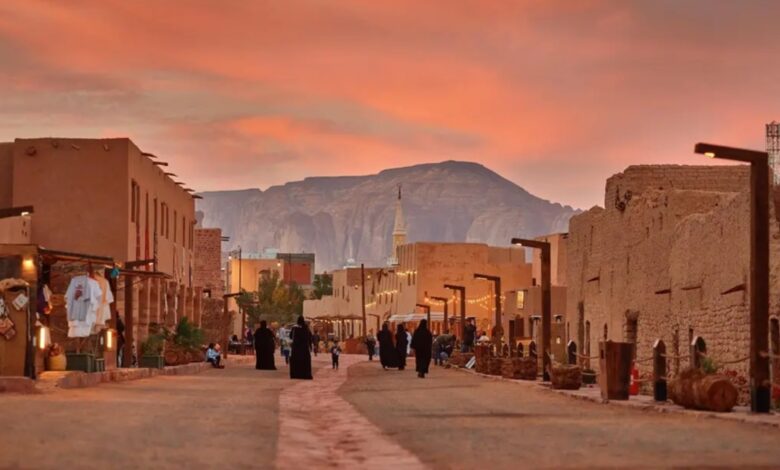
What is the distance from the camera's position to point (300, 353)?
4178cm

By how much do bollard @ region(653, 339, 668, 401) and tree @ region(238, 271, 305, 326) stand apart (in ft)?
415

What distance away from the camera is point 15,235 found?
1743 inches

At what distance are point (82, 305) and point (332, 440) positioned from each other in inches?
681

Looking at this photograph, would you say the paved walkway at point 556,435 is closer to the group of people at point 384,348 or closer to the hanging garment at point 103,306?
the hanging garment at point 103,306

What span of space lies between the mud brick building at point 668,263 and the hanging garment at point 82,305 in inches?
506

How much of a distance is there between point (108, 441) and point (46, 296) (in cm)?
1702

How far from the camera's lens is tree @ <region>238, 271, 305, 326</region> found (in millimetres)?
155875

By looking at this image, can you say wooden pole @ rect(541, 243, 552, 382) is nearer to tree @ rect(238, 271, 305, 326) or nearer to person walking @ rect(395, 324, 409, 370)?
person walking @ rect(395, 324, 409, 370)

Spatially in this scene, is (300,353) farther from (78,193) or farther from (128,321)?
(78,193)

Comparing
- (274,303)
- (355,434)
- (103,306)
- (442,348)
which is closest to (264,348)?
Answer: (103,306)

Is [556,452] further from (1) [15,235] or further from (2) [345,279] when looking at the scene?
(2) [345,279]

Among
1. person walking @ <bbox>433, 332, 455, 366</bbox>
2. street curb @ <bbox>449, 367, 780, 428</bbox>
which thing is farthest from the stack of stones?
person walking @ <bbox>433, 332, 455, 366</bbox>

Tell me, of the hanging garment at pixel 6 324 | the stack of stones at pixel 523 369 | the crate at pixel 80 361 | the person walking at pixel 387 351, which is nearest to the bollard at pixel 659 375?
the hanging garment at pixel 6 324

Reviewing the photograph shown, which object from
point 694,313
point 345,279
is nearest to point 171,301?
point 694,313
